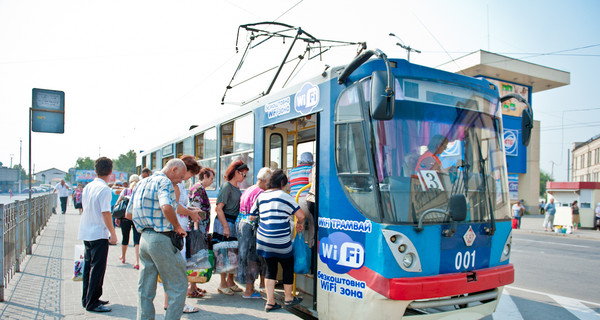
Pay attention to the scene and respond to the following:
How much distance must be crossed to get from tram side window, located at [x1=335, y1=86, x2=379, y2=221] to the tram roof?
2566 centimetres

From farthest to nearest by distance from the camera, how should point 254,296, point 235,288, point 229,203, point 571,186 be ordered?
point 571,186 → point 235,288 → point 229,203 → point 254,296

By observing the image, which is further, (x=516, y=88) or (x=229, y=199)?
(x=516, y=88)

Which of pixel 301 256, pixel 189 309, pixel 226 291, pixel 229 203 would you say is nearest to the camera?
pixel 301 256

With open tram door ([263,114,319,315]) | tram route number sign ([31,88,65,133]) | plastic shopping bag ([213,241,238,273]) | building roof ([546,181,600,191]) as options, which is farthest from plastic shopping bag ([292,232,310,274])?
building roof ([546,181,600,191])

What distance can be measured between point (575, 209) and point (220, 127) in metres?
21.0

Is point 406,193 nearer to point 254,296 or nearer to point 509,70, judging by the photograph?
point 254,296

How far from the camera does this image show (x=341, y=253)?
4293mm

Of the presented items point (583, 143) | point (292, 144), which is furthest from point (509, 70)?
point (583, 143)

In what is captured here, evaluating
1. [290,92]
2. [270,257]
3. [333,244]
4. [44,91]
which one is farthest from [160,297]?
[44,91]

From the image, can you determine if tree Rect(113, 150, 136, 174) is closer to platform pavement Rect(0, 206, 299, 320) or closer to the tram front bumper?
platform pavement Rect(0, 206, 299, 320)

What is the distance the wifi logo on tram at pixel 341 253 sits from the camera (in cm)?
411

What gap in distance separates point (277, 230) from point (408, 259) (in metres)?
1.70

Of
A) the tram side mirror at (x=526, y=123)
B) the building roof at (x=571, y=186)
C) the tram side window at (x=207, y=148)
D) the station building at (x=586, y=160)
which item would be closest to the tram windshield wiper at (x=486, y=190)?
the tram side mirror at (x=526, y=123)

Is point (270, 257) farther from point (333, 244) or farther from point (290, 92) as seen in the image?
point (290, 92)
